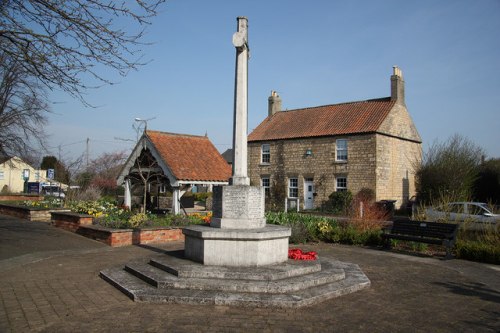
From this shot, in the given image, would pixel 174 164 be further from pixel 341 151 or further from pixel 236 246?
pixel 341 151

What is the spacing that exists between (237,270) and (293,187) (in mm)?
22909

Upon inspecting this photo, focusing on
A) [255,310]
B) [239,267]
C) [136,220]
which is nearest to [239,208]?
[239,267]

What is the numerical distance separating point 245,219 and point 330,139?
20.8 meters

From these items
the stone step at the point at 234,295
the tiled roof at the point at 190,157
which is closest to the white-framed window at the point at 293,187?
the tiled roof at the point at 190,157

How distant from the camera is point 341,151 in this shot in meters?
27.0

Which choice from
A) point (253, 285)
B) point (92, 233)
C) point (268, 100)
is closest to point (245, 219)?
point (253, 285)

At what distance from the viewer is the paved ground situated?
4.94 meters

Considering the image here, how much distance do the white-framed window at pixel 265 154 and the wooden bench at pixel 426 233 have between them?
64.0 ft

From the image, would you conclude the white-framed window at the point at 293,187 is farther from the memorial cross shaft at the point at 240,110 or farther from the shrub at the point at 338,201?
the memorial cross shaft at the point at 240,110

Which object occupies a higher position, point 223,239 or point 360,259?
point 223,239

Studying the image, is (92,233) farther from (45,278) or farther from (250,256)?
(250,256)

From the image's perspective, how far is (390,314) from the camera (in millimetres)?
5516

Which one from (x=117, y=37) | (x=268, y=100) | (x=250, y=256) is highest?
(x=268, y=100)

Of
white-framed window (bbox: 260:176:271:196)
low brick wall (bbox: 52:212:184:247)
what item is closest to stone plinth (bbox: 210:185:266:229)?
low brick wall (bbox: 52:212:184:247)
